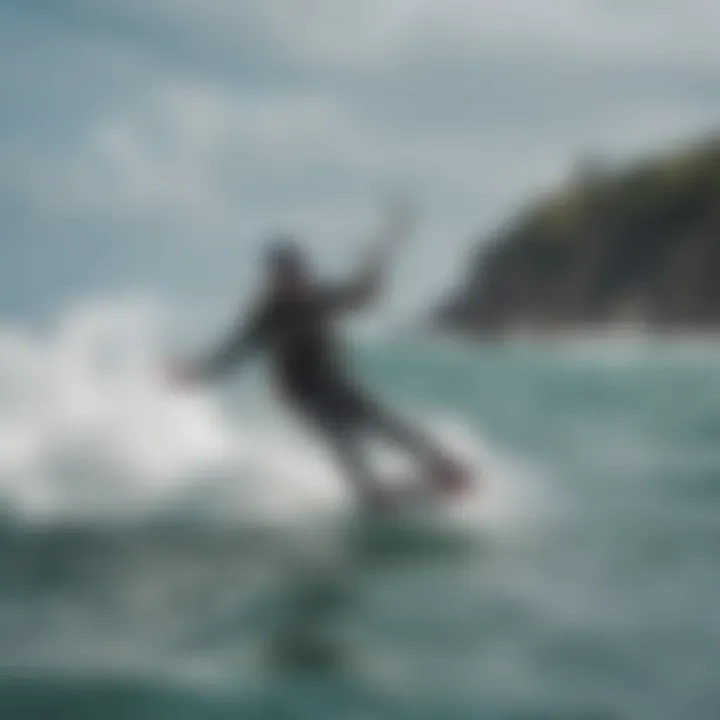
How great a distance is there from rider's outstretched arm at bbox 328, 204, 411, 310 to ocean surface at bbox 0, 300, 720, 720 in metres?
0.07

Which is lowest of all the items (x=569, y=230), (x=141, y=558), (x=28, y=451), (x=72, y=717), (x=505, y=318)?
(x=72, y=717)

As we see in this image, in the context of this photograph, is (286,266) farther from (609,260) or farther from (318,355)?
(609,260)

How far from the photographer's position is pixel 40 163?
229 centimetres

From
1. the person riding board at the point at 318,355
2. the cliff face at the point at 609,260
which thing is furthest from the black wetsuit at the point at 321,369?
the cliff face at the point at 609,260

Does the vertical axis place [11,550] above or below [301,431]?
below

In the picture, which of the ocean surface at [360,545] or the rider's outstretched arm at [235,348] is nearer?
the ocean surface at [360,545]

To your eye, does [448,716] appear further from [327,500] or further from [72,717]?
[72,717]

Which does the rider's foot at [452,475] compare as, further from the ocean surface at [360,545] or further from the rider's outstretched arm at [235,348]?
the rider's outstretched arm at [235,348]

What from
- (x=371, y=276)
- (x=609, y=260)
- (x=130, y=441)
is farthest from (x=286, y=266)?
(x=609, y=260)

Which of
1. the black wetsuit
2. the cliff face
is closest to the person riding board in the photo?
the black wetsuit

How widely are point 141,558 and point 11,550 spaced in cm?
22

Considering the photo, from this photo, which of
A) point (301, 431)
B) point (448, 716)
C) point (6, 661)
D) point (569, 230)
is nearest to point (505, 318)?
point (569, 230)

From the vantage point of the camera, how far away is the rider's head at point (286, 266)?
7.20ft

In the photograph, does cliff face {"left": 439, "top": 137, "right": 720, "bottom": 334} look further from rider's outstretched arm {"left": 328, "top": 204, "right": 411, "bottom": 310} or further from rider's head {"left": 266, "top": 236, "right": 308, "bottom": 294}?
rider's head {"left": 266, "top": 236, "right": 308, "bottom": 294}
